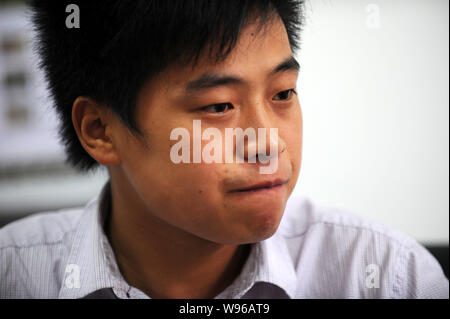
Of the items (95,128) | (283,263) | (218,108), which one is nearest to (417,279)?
(283,263)

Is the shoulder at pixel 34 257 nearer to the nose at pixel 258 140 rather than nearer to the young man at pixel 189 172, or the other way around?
the young man at pixel 189 172

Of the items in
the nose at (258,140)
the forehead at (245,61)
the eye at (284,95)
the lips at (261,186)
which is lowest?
the lips at (261,186)

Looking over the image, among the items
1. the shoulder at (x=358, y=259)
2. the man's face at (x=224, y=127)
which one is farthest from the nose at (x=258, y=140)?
the shoulder at (x=358, y=259)

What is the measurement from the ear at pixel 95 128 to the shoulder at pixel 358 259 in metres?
0.44

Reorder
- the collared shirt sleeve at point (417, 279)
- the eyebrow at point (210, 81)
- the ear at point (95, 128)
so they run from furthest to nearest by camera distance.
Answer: the collared shirt sleeve at point (417, 279)
the ear at point (95, 128)
the eyebrow at point (210, 81)

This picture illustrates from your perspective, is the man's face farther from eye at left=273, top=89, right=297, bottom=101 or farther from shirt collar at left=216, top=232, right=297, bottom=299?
shirt collar at left=216, top=232, right=297, bottom=299

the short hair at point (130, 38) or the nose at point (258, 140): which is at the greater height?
the short hair at point (130, 38)

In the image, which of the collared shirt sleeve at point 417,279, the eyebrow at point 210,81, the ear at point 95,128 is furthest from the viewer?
the collared shirt sleeve at point 417,279

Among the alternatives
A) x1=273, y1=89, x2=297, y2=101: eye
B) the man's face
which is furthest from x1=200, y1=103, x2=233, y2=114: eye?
x1=273, y1=89, x2=297, y2=101: eye

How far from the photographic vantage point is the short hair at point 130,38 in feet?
2.37

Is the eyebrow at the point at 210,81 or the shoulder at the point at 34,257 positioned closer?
the eyebrow at the point at 210,81
